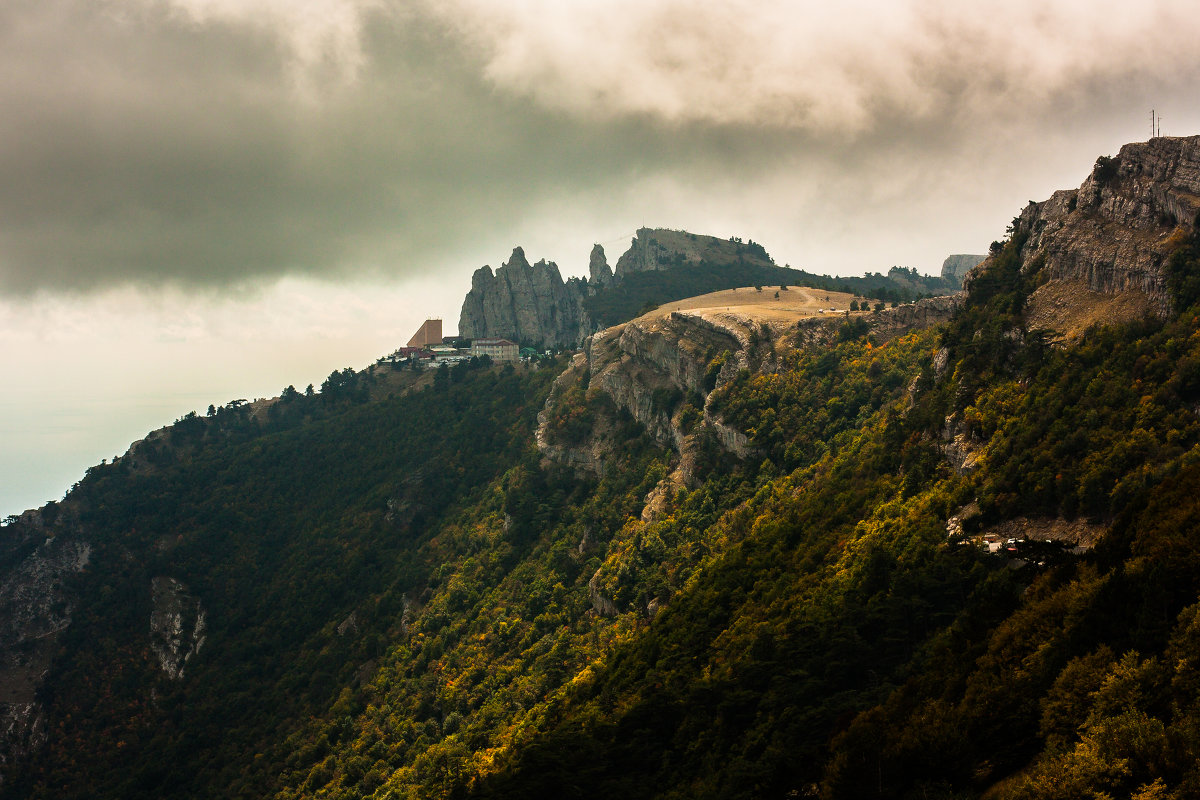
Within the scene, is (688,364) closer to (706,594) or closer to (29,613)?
(706,594)

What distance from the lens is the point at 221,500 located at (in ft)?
516

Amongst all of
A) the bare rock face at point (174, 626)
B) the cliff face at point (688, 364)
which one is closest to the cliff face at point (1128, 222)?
the cliff face at point (688, 364)

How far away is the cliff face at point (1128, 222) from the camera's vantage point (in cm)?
5297

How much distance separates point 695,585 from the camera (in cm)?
6738

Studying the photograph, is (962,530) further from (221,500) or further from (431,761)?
(221,500)

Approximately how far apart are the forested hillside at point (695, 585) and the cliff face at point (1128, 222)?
110 inches

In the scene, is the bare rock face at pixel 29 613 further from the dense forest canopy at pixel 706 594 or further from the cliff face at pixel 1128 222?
the cliff face at pixel 1128 222

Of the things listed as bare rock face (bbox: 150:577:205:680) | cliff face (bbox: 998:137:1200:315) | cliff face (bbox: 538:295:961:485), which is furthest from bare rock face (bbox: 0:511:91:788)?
cliff face (bbox: 998:137:1200:315)

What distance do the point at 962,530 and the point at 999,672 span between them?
16045 mm

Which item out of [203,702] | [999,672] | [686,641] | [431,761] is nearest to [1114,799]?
[999,672]

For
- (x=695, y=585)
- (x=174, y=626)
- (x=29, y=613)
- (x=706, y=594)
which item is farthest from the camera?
(x=29, y=613)

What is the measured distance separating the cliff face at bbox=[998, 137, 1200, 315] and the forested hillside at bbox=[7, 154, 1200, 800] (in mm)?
2789

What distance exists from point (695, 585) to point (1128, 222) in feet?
130

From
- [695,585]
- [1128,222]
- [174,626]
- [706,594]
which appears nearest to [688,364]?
[695,585]
